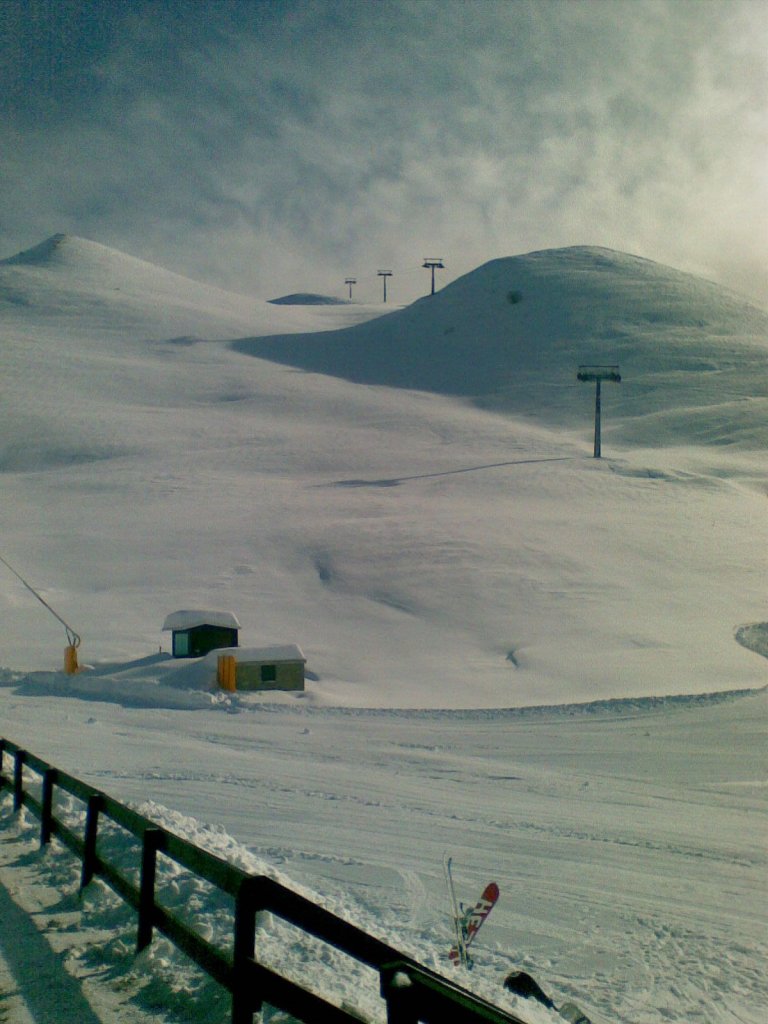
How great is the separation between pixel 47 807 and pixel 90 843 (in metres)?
1.26

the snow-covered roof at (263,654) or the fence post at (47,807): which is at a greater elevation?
the fence post at (47,807)

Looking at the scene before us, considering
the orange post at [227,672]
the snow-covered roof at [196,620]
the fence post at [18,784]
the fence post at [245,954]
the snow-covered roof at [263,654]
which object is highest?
the fence post at [245,954]

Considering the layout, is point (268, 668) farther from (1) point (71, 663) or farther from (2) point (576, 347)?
(2) point (576, 347)

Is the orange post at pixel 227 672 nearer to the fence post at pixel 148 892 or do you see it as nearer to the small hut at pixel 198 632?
the small hut at pixel 198 632

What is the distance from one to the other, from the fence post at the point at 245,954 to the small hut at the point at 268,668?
18.6 m

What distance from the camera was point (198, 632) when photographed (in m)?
25.2

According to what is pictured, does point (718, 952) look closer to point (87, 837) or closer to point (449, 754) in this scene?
point (87, 837)

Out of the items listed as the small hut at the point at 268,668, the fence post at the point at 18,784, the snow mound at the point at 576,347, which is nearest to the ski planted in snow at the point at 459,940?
the fence post at the point at 18,784

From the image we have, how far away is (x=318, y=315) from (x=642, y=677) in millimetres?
124869

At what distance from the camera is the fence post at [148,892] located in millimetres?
5297

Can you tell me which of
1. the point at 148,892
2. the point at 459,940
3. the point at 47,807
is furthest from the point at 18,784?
the point at 459,940

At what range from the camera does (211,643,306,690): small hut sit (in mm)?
22750

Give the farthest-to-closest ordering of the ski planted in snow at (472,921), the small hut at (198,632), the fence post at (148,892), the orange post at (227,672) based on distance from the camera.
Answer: the small hut at (198,632) < the orange post at (227,672) < the ski planted in snow at (472,921) < the fence post at (148,892)

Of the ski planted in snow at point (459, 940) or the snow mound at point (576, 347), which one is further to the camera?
the snow mound at point (576, 347)
